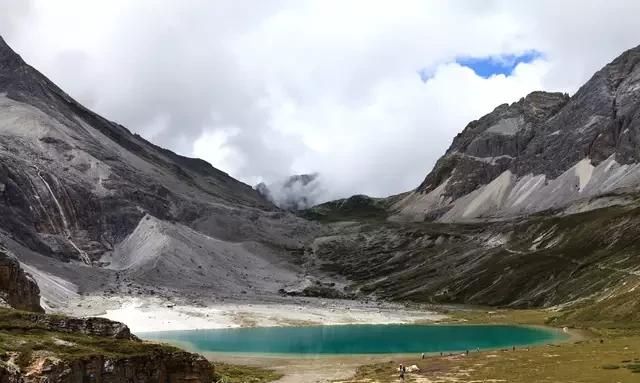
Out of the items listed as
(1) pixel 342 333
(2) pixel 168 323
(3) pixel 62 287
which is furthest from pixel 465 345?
(3) pixel 62 287

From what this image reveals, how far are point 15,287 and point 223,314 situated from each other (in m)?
98.1

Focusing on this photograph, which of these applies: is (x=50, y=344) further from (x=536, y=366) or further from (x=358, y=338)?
(x=358, y=338)

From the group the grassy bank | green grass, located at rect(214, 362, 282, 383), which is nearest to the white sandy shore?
green grass, located at rect(214, 362, 282, 383)

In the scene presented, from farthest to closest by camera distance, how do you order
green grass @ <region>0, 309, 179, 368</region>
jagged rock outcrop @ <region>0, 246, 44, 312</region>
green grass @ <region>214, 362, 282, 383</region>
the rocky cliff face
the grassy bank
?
1. green grass @ <region>214, 362, 282, 383</region>
2. the grassy bank
3. jagged rock outcrop @ <region>0, 246, 44, 312</region>
4. green grass @ <region>0, 309, 179, 368</region>
5. the rocky cliff face

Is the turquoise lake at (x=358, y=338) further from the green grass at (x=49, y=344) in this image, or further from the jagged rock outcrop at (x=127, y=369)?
the green grass at (x=49, y=344)

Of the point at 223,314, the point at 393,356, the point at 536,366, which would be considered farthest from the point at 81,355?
the point at 223,314

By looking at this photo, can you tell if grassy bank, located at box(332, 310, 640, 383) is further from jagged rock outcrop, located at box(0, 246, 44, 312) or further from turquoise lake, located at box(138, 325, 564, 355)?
jagged rock outcrop, located at box(0, 246, 44, 312)

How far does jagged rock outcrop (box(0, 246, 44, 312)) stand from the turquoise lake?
41.4 m

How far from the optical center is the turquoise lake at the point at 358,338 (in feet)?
344

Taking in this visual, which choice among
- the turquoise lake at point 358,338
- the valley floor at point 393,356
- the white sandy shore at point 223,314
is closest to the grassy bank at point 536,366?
the valley floor at point 393,356

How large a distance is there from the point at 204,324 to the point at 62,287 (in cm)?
4447

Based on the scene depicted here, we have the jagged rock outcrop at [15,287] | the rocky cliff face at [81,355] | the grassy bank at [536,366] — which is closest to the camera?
the rocky cliff face at [81,355]

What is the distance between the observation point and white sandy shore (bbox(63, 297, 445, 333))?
14138 centimetres

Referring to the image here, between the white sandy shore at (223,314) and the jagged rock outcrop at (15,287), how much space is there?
224ft
